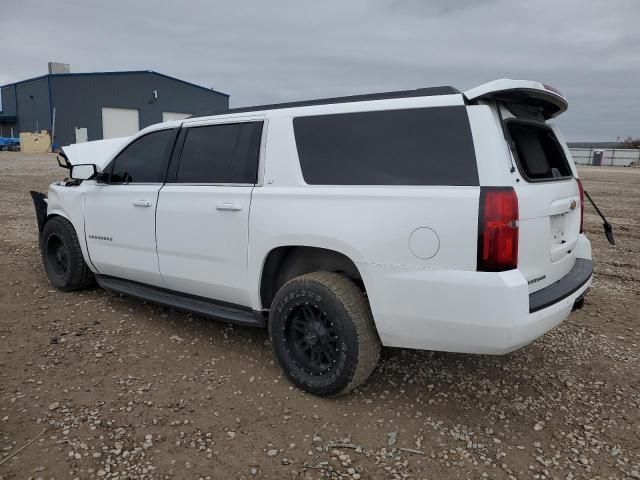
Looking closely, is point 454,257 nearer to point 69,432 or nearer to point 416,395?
point 416,395

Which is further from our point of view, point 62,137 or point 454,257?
point 62,137

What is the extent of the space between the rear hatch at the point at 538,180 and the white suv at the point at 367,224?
15 millimetres

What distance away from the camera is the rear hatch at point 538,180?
2.71m

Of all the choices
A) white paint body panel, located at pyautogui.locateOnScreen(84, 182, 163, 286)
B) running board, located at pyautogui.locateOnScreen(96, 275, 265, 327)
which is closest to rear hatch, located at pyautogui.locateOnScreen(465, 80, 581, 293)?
running board, located at pyautogui.locateOnScreen(96, 275, 265, 327)

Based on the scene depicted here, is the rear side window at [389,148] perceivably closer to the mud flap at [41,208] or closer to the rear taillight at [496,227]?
the rear taillight at [496,227]

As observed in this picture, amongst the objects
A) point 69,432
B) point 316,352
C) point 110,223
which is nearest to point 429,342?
point 316,352

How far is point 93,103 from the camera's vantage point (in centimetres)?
3644

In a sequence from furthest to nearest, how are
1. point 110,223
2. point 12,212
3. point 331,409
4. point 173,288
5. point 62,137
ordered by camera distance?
point 62,137
point 12,212
point 110,223
point 173,288
point 331,409

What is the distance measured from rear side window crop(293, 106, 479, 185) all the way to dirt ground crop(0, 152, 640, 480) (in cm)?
145

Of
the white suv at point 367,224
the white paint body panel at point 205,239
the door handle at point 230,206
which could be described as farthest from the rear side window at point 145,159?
the door handle at point 230,206

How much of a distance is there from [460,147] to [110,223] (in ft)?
10.5

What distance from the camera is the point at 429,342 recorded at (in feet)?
9.30

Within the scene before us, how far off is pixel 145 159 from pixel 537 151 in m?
3.16

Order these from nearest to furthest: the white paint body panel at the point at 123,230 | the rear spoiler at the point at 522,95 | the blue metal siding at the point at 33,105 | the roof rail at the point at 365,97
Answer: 1. the rear spoiler at the point at 522,95
2. the roof rail at the point at 365,97
3. the white paint body panel at the point at 123,230
4. the blue metal siding at the point at 33,105
